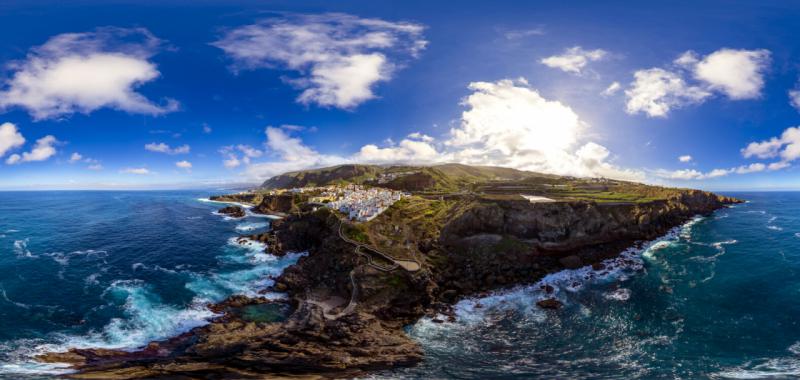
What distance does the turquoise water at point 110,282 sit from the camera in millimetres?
40375

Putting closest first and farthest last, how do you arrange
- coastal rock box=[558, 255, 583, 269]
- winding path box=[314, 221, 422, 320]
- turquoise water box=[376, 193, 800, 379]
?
1. turquoise water box=[376, 193, 800, 379]
2. winding path box=[314, 221, 422, 320]
3. coastal rock box=[558, 255, 583, 269]

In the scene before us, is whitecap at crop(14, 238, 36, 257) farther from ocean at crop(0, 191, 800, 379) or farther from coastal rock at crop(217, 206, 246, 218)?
coastal rock at crop(217, 206, 246, 218)

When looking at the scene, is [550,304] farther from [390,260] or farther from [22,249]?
[22,249]

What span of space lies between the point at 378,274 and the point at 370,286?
346 centimetres

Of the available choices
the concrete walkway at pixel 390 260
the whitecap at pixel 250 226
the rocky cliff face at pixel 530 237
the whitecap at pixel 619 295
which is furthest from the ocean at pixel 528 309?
the whitecap at pixel 250 226

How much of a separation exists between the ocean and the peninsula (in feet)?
10.5

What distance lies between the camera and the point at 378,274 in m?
56.0

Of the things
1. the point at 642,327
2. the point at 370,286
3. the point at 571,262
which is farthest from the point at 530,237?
the point at 370,286

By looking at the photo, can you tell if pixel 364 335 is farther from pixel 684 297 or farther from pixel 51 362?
pixel 684 297

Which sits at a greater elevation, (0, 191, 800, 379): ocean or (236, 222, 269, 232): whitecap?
(236, 222, 269, 232): whitecap

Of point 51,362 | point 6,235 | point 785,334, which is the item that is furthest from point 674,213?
point 6,235

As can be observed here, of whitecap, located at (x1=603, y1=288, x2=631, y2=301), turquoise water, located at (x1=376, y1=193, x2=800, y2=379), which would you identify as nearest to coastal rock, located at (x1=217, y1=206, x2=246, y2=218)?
turquoise water, located at (x1=376, y1=193, x2=800, y2=379)

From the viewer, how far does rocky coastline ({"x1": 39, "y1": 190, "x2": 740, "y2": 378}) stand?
34.9 metres

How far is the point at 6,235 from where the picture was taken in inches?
3428
